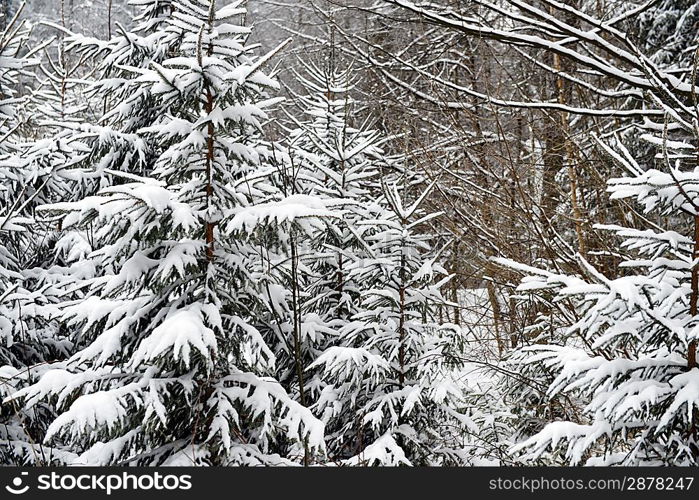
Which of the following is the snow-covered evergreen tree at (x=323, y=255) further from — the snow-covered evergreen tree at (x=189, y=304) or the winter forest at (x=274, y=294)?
→ the snow-covered evergreen tree at (x=189, y=304)

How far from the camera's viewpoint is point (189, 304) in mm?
4238

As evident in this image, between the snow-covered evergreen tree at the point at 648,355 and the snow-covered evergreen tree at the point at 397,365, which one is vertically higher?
the snow-covered evergreen tree at the point at 648,355

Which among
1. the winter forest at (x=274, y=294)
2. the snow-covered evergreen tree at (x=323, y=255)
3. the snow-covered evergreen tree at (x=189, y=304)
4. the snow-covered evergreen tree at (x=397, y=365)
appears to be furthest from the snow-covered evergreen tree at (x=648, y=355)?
the snow-covered evergreen tree at (x=323, y=255)

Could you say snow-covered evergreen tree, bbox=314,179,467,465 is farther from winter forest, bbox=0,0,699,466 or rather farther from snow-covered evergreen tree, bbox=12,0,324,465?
snow-covered evergreen tree, bbox=12,0,324,465

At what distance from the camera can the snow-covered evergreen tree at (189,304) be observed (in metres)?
3.94

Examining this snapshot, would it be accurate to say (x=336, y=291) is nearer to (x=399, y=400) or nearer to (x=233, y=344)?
(x=399, y=400)

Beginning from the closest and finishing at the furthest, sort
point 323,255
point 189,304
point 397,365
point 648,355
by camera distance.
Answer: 1. point 648,355
2. point 189,304
3. point 397,365
4. point 323,255

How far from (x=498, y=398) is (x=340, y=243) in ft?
12.1

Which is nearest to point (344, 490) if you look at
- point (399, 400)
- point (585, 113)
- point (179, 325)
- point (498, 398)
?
point (179, 325)

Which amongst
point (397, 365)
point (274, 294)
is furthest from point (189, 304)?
point (397, 365)

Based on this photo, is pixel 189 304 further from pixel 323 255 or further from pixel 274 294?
pixel 323 255

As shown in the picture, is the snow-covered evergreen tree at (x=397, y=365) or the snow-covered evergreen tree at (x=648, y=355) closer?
the snow-covered evergreen tree at (x=648, y=355)

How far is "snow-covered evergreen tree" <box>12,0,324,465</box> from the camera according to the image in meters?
3.94

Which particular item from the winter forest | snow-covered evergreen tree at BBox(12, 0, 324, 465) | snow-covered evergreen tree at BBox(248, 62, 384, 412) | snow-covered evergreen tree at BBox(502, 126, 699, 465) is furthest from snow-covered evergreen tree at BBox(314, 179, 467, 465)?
snow-covered evergreen tree at BBox(502, 126, 699, 465)
